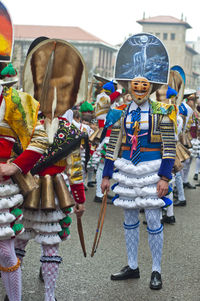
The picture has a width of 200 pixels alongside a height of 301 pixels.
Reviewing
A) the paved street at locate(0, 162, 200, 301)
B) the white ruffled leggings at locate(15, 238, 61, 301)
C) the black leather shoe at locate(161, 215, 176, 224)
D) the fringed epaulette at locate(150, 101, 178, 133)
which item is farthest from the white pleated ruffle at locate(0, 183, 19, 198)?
the black leather shoe at locate(161, 215, 176, 224)

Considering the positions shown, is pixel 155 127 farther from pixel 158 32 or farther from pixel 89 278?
pixel 158 32

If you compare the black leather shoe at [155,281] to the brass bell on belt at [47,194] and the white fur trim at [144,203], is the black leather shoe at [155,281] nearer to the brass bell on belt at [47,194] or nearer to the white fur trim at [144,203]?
the white fur trim at [144,203]

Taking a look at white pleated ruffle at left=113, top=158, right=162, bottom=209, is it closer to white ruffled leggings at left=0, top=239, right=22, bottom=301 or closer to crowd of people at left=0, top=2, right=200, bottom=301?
crowd of people at left=0, top=2, right=200, bottom=301

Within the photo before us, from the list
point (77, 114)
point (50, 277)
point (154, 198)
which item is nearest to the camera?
point (50, 277)

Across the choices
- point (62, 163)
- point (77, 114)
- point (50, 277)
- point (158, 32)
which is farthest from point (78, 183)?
point (158, 32)

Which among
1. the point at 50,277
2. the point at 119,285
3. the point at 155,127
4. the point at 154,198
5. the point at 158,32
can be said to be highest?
the point at 158,32

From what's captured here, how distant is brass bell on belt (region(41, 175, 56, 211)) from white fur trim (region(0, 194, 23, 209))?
371 mm

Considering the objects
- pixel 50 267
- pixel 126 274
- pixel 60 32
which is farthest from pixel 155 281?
pixel 60 32

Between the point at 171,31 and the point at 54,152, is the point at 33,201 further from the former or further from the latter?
the point at 171,31

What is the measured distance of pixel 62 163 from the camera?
3.79m

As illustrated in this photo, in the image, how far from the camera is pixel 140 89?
4.36 metres

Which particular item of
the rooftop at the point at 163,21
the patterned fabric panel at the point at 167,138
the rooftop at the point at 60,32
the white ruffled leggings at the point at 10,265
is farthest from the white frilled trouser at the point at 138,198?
the rooftop at the point at 163,21

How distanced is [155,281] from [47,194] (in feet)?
4.86

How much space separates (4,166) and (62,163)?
0.78 meters
